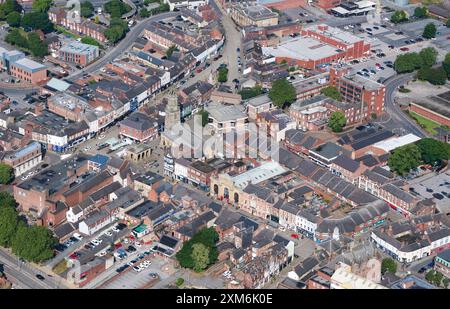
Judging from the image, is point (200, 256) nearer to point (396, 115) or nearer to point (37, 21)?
point (396, 115)

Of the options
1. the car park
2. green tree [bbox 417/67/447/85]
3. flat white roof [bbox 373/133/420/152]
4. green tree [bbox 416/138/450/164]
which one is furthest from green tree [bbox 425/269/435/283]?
green tree [bbox 417/67/447/85]

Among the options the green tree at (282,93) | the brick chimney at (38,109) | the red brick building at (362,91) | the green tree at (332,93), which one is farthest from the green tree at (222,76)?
the brick chimney at (38,109)

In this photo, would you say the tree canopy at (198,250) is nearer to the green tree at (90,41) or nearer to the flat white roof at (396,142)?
the flat white roof at (396,142)

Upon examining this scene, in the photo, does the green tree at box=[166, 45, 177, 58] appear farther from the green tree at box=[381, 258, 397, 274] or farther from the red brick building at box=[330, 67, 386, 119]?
the green tree at box=[381, 258, 397, 274]

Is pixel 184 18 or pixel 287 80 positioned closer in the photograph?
pixel 287 80

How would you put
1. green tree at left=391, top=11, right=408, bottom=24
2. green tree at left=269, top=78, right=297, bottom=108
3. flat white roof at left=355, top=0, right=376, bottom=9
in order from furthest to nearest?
flat white roof at left=355, top=0, right=376, bottom=9, green tree at left=391, top=11, right=408, bottom=24, green tree at left=269, top=78, right=297, bottom=108

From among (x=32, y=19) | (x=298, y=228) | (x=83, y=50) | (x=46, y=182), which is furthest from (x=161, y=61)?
(x=298, y=228)

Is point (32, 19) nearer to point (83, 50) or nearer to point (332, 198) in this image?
point (83, 50)
